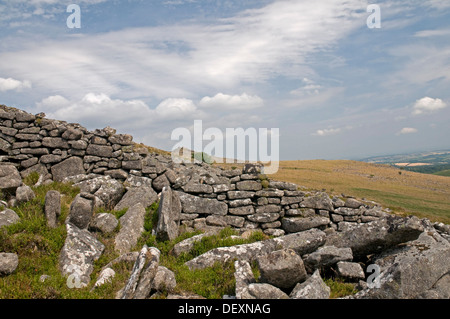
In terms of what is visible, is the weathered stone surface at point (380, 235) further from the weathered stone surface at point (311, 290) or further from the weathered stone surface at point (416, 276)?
the weathered stone surface at point (311, 290)

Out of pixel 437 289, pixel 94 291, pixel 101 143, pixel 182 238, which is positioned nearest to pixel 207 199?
pixel 182 238

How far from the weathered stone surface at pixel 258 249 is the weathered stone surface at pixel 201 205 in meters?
3.78

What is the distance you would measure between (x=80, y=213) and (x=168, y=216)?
2.87m

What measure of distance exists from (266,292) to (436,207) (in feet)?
117


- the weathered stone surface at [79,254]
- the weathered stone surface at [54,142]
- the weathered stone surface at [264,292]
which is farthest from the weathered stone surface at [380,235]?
the weathered stone surface at [54,142]

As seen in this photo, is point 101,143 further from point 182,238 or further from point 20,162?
point 182,238

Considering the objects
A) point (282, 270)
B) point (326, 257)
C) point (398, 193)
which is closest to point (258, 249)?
point (326, 257)

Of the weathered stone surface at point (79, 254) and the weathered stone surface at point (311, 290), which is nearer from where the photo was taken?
the weathered stone surface at point (311, 290)

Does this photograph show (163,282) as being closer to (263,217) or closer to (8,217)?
(8,217)

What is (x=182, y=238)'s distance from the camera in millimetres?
10078

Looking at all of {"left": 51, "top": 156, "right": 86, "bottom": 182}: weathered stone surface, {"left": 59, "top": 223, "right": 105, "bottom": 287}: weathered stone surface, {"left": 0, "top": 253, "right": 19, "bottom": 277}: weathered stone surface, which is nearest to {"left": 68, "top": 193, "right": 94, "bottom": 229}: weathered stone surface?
{"left": 59, "top": 223, "right": 105, "bottom": 287}: weathered stone surface

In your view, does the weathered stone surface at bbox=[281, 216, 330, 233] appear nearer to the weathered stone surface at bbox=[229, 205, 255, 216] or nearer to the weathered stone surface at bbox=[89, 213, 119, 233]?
the weathered stone surface at bbox=[229, 205, 255, 216]

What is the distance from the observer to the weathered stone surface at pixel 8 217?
8.24 m

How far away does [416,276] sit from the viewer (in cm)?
607
